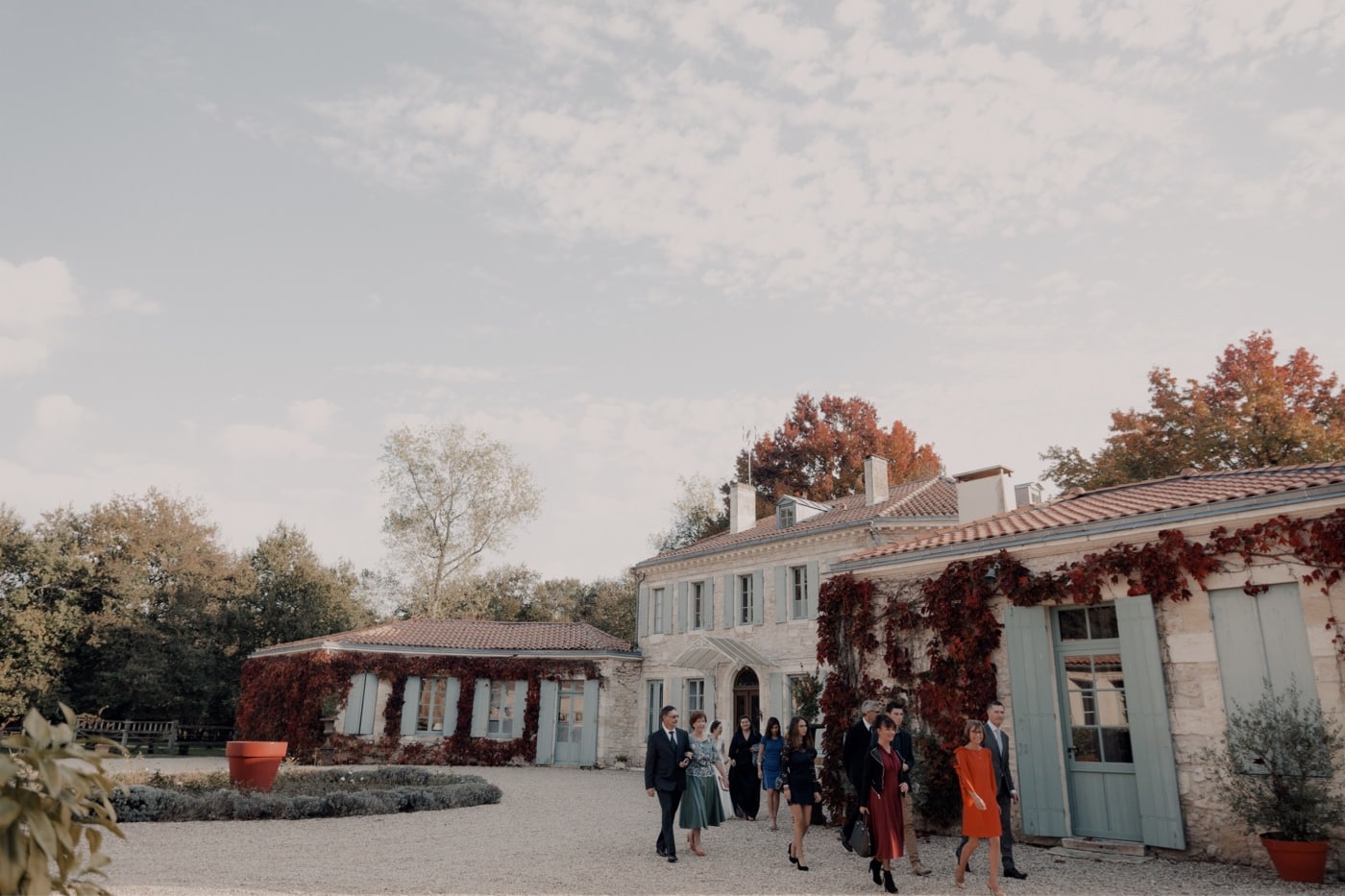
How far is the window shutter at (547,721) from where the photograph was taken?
76.8 feet

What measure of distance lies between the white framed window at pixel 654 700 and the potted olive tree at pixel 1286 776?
54.7ft

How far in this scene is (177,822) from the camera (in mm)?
10805

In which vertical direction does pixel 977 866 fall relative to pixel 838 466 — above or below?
below

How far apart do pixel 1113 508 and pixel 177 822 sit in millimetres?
11979

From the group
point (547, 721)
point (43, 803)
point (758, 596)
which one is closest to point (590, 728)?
point (547, 721)

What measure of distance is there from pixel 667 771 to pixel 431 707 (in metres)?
16.7

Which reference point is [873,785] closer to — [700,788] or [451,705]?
[700,788]

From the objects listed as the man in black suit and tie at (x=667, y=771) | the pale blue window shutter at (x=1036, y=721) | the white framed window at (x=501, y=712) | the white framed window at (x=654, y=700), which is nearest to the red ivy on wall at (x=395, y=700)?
the white framed window at (x=501, y=712)

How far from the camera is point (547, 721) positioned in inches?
931

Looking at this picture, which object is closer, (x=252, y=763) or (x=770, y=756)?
(x=770, y=756)

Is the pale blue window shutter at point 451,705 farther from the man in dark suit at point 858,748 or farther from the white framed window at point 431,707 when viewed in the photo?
the man in dark suit at point 858,748

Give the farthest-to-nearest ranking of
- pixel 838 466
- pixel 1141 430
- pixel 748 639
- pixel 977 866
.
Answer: pixel 838 466, pixel 1141 430, pixel 748 639, pixel 977 866

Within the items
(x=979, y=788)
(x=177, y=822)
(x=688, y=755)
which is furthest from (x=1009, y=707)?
(x=177, y=822)

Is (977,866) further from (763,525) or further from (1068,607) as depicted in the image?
(763,525)
